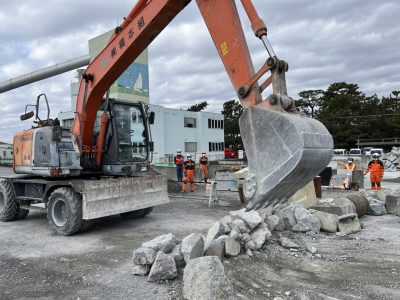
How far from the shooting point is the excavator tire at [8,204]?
8.69m

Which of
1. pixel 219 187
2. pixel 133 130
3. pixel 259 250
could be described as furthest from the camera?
pixel 219 187

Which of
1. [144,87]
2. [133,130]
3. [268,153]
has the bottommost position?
[268,153]

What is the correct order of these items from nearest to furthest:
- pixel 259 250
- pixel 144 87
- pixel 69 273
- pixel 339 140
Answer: pixel 69 273 < pixel 259 250 < pixel 144 87 < pixel 339 140

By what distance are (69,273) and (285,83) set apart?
3705 millimetres

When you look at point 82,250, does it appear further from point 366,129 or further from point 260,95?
point 366,129

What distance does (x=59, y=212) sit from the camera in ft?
24.9

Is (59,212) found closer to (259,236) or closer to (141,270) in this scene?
(141,270)

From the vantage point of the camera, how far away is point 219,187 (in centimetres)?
1049

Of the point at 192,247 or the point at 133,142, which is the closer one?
the point at 192,247

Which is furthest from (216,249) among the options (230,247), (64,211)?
(64,211)

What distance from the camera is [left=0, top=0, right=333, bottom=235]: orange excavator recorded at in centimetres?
423

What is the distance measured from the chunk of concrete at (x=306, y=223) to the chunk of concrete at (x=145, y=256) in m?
3.20

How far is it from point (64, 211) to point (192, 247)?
11.8ft

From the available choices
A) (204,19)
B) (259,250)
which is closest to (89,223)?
(259,250)
